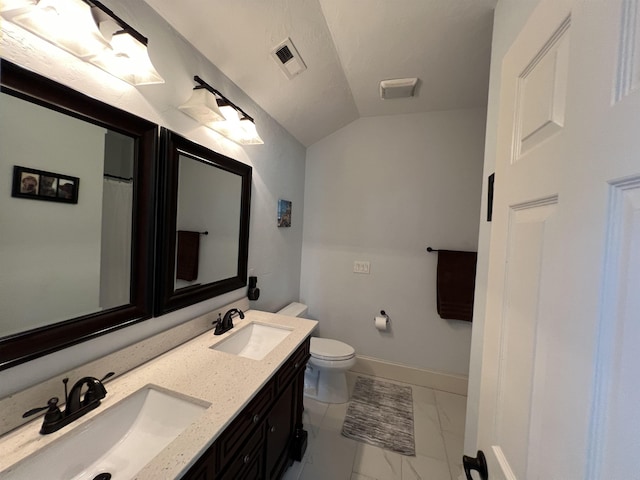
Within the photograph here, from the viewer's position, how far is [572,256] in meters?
0.37

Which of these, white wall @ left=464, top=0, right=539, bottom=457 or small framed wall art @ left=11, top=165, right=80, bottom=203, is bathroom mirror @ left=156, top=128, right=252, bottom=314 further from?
white wall @ left=464, top=0, right=539, bottom=457

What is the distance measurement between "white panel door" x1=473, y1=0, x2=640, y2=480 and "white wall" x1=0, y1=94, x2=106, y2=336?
1293mm

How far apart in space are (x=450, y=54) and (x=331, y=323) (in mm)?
2407

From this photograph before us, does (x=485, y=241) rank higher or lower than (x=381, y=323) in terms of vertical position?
higher

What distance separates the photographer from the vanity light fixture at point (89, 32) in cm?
69

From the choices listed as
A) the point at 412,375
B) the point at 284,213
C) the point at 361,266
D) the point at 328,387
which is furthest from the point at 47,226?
the point at 412,375

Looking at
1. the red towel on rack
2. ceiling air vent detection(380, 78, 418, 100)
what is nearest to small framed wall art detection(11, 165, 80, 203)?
ceiling air vent detection(380, 78, 418, 100)

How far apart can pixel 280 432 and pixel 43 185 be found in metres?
1.45

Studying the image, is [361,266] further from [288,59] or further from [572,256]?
[572,256]

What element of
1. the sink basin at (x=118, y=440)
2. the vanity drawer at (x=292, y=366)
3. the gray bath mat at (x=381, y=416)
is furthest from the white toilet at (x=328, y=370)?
the sink basin at (x=118, y=440)

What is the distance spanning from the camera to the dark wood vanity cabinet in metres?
0.79

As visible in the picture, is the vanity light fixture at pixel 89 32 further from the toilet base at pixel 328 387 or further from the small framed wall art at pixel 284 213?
the toilet base at pixel 328 387

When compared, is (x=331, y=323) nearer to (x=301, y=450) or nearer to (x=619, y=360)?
(x=301, y=450)

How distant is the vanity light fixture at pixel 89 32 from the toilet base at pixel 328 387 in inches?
85.8
